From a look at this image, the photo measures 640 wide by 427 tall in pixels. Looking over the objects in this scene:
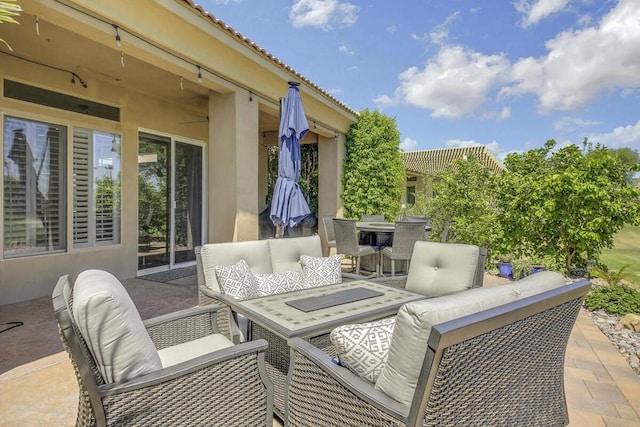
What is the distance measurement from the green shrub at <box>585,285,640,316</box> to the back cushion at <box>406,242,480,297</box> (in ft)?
8.46

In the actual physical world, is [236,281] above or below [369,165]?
below

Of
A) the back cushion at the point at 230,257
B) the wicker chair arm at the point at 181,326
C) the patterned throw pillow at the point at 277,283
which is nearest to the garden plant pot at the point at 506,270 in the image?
the patterned throw pillow at the point at 277,283

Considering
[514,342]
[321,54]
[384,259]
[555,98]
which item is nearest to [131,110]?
[384,259]

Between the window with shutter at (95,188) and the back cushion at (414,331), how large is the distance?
19.4 ft

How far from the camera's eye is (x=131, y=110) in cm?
631

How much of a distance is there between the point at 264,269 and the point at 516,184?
517 cm

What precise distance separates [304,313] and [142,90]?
5.64 metres

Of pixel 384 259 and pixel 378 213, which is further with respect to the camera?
pixel 378 213

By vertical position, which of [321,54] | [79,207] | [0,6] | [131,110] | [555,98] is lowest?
[79,207]

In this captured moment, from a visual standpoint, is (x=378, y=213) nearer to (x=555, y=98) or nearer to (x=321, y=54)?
(x=321, y=54)

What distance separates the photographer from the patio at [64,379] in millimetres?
2332

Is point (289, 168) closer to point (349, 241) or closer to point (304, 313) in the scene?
point (349, 241)

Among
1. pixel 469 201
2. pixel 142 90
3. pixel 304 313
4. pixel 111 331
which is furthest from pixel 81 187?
pixel 469 201

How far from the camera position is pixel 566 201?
227 inches
